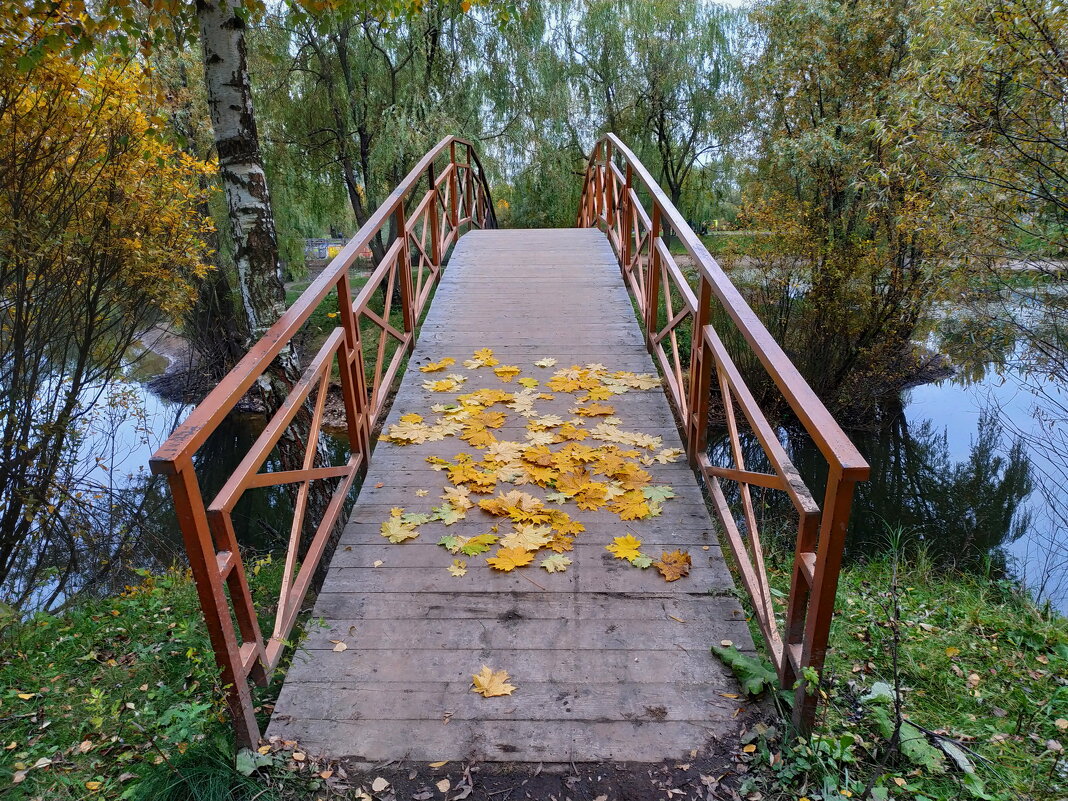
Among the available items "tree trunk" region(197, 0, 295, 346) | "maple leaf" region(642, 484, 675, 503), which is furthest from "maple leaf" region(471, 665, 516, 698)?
"tree trunk" region(197, 0, 295, 346)

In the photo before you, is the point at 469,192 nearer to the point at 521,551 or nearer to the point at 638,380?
the point at 638,380

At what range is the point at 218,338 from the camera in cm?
1264

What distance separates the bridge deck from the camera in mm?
2090

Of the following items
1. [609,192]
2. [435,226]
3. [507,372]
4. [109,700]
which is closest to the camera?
[109,700]

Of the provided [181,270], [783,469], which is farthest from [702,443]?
[181,270]

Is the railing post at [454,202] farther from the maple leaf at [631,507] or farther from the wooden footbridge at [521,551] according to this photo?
the maple leaf at [631,507]

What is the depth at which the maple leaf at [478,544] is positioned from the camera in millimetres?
2855

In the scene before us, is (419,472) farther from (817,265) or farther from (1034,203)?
(817,265)

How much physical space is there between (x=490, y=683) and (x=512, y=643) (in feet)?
0.64

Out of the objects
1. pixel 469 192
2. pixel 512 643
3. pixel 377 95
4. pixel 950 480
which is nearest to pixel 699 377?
pixel 512 643

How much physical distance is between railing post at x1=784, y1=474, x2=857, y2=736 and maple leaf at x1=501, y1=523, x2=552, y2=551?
45.1 inches

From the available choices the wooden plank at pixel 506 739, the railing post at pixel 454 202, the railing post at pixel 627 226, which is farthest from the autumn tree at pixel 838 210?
the wooden plank at pixel 506 739

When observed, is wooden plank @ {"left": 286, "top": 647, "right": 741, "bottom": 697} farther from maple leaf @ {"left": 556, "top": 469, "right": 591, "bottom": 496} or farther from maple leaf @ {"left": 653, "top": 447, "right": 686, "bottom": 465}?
maple leaf @ {"left": 653, "top": 447, "right": 686, "bottom": 465}

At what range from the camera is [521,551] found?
2.83 meters
